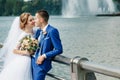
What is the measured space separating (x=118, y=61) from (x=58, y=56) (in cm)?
2008

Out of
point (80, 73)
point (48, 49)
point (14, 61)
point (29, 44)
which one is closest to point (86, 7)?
point (14, 61)

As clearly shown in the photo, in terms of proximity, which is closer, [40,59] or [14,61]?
[40,59]

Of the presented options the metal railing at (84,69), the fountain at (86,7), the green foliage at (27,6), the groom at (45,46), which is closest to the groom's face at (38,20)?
the groom at (45,46)

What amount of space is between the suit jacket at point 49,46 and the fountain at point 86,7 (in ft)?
425

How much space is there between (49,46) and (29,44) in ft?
0.91

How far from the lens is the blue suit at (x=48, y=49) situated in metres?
4.25

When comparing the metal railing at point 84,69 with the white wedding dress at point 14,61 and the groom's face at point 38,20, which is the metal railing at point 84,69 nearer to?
the groom's face at point 38,20

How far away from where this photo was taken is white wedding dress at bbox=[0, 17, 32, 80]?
4605 millimetres

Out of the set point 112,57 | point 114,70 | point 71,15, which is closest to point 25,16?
point 114,70

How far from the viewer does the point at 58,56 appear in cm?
409

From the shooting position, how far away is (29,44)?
452cm

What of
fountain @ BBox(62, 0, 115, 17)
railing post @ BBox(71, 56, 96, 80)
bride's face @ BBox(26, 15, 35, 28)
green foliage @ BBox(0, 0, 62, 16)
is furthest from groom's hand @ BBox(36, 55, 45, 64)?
green foliage @ BBox(0, 0, 62, 16)

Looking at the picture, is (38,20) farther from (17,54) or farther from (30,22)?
(17,54)

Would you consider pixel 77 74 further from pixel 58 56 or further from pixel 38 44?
pixel 38 44
